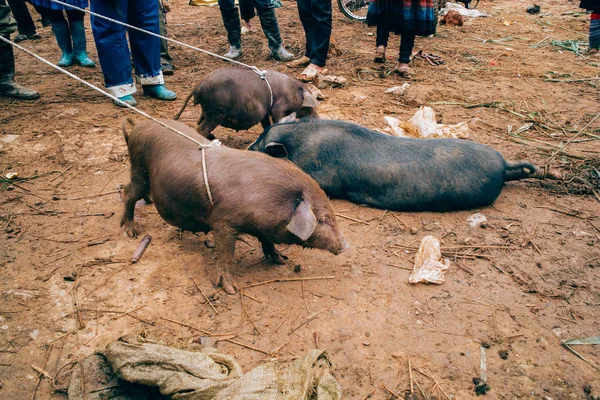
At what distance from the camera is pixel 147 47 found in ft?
17.9

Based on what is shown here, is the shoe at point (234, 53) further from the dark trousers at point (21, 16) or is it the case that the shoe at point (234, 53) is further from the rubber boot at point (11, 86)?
the dark trousers at point (21, 16)

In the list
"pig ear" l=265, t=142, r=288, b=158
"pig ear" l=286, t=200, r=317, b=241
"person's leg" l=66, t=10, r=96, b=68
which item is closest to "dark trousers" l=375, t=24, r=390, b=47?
"pig ear" l=265, t=142, r=288, b=158

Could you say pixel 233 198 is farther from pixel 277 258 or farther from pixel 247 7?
pixel 247 7

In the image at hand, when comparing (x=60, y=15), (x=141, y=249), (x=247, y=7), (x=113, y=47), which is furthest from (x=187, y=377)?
(x=247, y=7)

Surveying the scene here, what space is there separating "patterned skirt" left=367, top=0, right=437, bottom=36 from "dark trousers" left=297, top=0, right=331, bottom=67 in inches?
29.6

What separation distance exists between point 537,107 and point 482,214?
9.42 ft

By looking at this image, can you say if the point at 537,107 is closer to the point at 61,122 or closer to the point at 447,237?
the point at 447,237

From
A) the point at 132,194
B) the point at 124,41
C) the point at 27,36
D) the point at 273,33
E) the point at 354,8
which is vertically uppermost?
the point at 124,41

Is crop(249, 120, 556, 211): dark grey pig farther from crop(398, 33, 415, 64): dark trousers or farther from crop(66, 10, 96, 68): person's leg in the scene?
crop(66, 10, 96, 68): person's leg

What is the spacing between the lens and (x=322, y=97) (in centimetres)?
587

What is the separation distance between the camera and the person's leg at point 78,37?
6500 millimetres

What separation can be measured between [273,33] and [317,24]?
1.01 meters

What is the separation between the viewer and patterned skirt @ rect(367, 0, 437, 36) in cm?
617

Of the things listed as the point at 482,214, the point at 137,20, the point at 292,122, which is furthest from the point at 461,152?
the point at 137,20
